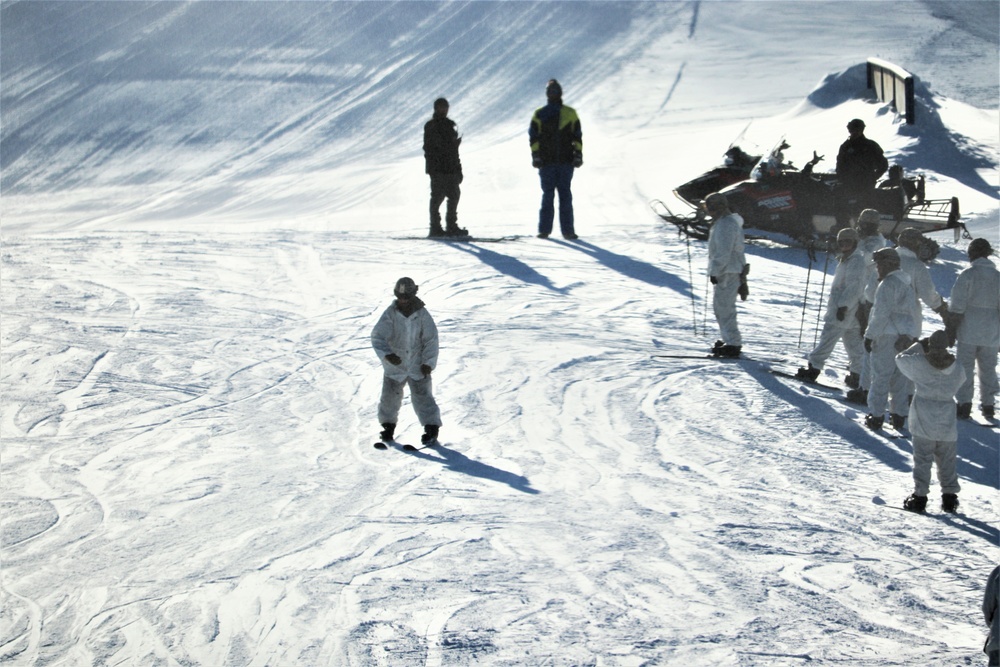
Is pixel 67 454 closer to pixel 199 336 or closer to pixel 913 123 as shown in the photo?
pixel 199 336

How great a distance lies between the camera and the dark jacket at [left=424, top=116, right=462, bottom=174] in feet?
46.1

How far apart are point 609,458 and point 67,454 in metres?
3.73

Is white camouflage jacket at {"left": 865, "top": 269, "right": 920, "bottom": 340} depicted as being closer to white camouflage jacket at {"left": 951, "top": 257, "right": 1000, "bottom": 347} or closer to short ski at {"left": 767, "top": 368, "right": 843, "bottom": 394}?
white camouflage jacket at {"left": 951, "top": 257, "right": 1000, "bottom": 347}

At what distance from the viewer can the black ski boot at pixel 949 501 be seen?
6977 millimetres

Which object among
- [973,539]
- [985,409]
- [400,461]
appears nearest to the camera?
[973,539]

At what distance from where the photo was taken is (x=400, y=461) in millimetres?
7848

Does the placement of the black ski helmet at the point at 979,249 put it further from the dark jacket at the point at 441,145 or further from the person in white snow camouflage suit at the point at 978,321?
the dark jacket at the point at 441,145

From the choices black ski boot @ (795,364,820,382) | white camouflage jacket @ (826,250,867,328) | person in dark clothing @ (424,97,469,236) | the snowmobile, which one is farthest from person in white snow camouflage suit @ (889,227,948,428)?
person in dark clothing @ (424,97,469,236)

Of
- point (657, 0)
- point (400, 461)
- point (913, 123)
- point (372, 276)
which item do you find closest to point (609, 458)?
point (400, 461)

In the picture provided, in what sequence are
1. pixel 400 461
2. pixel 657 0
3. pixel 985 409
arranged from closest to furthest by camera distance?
1. pixel 400 461
2. pixel 985 409
3. pixel 657 0

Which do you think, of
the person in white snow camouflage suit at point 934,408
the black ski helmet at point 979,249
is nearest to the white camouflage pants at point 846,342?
the black ski helmet at point 979,249

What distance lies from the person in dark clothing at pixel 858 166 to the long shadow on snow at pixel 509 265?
3.55 meters

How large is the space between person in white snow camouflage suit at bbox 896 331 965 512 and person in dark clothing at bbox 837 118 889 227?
6.52 m

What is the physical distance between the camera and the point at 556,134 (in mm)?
13789
